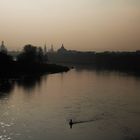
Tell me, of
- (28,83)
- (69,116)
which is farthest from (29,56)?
(69,116)

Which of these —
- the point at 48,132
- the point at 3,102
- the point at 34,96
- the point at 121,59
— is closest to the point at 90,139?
the point at 48,132

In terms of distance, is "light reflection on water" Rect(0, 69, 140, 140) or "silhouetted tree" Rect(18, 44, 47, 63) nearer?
"light reflection on water" Rect(0, 69, 140, 140)

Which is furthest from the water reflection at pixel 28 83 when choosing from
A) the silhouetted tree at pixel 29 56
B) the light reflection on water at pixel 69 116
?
the silhouetted tree at pixel 29 56

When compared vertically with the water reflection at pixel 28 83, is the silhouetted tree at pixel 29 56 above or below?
above

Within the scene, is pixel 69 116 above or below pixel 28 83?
below

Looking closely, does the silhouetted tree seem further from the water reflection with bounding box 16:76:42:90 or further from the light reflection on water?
the light reflection on water

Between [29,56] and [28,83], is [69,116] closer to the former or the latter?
[28,83]

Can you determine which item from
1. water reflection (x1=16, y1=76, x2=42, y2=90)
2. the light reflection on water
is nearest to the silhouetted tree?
water reflection (x1=16, y1=76, x2=42, y2=90)

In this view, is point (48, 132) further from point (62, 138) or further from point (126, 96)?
point (126, 96)

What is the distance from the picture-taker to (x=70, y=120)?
2470 cm

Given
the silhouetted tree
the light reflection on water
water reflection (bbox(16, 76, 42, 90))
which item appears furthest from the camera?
the silhouetted tree

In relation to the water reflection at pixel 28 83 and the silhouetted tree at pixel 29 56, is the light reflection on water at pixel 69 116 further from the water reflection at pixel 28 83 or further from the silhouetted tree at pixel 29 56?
the silhouetted tree at pixel 29 56

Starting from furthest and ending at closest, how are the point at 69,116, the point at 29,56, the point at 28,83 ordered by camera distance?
the point at 29,56 < the point at 28,83 < the point at 69,116

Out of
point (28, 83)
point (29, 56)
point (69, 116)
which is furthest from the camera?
point (29, 56)
